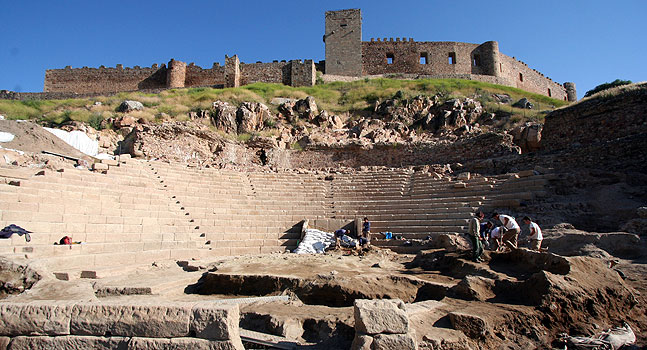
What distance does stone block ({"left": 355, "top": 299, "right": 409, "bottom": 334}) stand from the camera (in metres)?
2.66

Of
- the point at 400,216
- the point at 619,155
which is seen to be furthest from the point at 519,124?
the point at 400,216

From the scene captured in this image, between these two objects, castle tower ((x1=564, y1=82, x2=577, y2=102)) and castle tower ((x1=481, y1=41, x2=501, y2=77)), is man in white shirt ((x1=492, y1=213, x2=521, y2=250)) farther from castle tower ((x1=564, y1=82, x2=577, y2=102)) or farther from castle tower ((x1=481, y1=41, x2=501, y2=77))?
castle tower ((x1=564, y1=82, x2=577, y2=102))

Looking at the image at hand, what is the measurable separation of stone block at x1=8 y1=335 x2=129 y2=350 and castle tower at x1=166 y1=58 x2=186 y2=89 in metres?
29.9

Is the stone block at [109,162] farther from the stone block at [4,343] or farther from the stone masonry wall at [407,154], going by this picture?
the stone masonry wall at [407,154]

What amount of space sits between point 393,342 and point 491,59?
113 feet

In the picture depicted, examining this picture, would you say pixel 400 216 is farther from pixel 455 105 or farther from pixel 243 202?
pixel 455 105

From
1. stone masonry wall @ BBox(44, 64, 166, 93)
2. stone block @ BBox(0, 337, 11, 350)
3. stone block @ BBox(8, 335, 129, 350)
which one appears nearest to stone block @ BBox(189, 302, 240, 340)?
stone block @ BBox(8, 335, 129, 350)

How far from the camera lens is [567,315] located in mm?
3498

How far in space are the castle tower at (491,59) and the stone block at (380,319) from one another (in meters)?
33.7

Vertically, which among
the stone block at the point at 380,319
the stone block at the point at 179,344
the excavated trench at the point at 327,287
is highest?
the stone block at the point at 380,319

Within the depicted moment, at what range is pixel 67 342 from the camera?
8.21 feet

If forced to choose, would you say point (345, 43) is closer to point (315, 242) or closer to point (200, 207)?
point (200, 207)

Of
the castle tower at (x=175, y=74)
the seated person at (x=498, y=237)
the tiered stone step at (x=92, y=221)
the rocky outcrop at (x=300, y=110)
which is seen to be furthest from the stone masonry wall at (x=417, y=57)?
the seated person at (x=498, y=237)

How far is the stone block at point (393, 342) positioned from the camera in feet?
8.46
